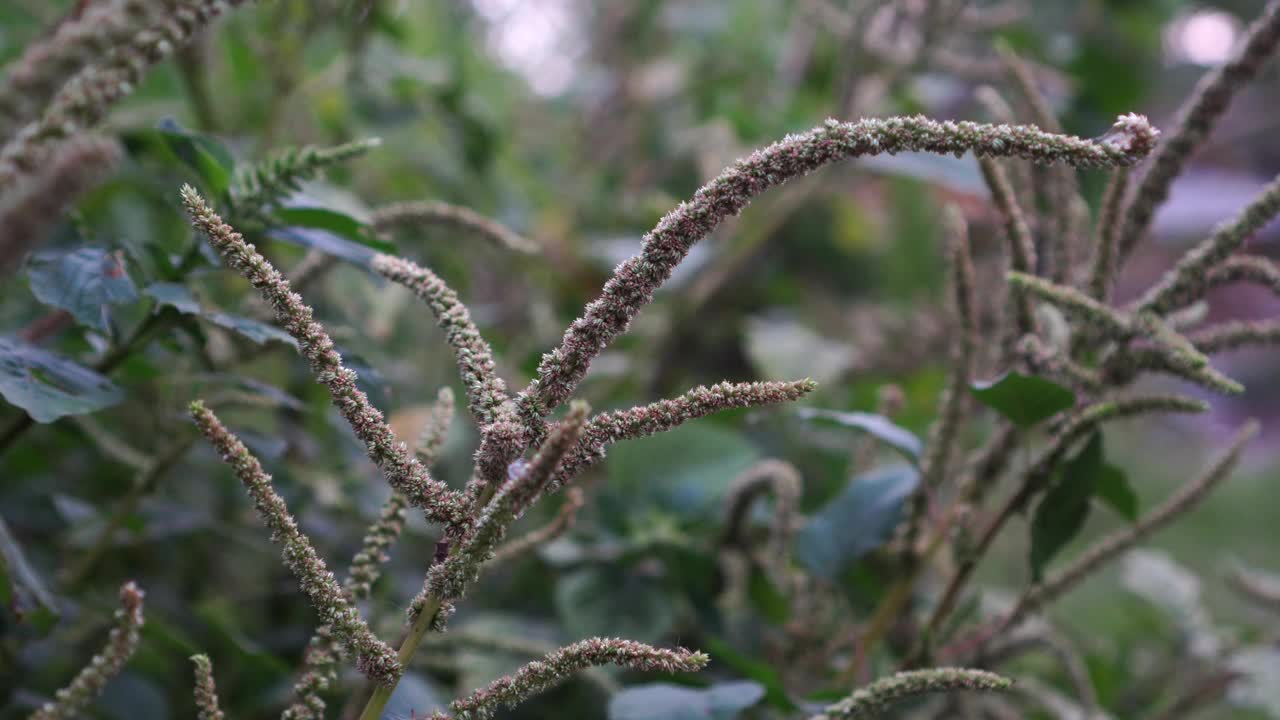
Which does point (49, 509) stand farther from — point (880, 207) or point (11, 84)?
point (880, 207)

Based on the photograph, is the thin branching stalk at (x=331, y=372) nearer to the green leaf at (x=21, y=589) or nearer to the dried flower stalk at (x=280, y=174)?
the dried flower stalk at (x=280, y=174)

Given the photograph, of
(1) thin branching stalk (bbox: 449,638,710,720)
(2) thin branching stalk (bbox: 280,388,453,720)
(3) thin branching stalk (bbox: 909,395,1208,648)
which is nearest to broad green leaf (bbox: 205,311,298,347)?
(2) thin branching stalk (bbox: 280,388,453,720)

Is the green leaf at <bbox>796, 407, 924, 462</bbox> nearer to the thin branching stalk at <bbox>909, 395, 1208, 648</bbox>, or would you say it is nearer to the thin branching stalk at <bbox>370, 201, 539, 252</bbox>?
the thin branching stalk at <bbox>909, 395, 1208, 648</bbox>

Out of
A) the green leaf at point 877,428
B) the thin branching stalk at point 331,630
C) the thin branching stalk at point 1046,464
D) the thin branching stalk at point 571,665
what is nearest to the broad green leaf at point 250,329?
the thin branching stalk at point 331,630

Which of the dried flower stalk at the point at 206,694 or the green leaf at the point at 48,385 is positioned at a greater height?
the green leaf at the point at 48,385

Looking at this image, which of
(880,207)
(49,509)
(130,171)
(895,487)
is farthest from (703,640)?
(880,207)

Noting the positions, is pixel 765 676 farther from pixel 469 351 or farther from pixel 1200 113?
pixel 1200 113

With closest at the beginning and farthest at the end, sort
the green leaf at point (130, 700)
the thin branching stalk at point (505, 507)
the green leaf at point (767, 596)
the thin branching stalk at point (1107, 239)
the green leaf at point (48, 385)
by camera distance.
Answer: the thin branching stalk at point (505, 507), the green leaf at point (48, 385), the thin branching stalk at point (1107, 239), the green leaf at point (130, 700), the green leaf at point (767, 596)

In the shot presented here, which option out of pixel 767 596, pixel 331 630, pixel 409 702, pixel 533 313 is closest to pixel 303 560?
pixel 331 630
